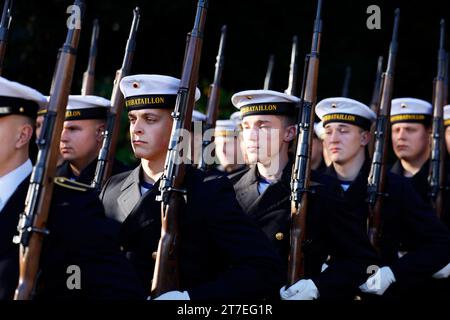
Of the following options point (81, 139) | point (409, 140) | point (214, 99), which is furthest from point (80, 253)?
point (214, 99)

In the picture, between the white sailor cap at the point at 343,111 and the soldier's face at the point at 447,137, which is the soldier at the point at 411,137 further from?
the white sailor cap at the point at 343,111

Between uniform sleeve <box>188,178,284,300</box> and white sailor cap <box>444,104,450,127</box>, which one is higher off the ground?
white sailor cap <box>444,104,450,127</box>

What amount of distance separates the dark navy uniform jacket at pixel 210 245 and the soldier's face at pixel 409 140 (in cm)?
395

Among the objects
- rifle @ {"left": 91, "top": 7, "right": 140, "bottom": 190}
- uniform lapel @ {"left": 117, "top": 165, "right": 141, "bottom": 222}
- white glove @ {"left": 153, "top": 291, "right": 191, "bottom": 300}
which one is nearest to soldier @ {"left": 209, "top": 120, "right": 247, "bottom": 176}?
rifle @ {"left": 91, "top": 7, "right": 140, "bottom": 190}

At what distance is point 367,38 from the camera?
13.6 meters

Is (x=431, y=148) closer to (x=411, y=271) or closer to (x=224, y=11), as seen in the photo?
(x=411, y=271)

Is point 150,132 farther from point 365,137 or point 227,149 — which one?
point 227,149

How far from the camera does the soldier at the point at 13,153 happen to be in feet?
14.0

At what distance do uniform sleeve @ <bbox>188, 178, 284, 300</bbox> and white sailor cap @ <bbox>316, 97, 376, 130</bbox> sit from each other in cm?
286

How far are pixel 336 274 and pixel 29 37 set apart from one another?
24.1ft

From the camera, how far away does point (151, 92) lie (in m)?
5.80

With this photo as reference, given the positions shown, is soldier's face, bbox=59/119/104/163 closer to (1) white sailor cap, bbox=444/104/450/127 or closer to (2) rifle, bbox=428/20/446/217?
(2) rifle, bbox=428/20/446/217

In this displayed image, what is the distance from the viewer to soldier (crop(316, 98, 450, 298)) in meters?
6.92
